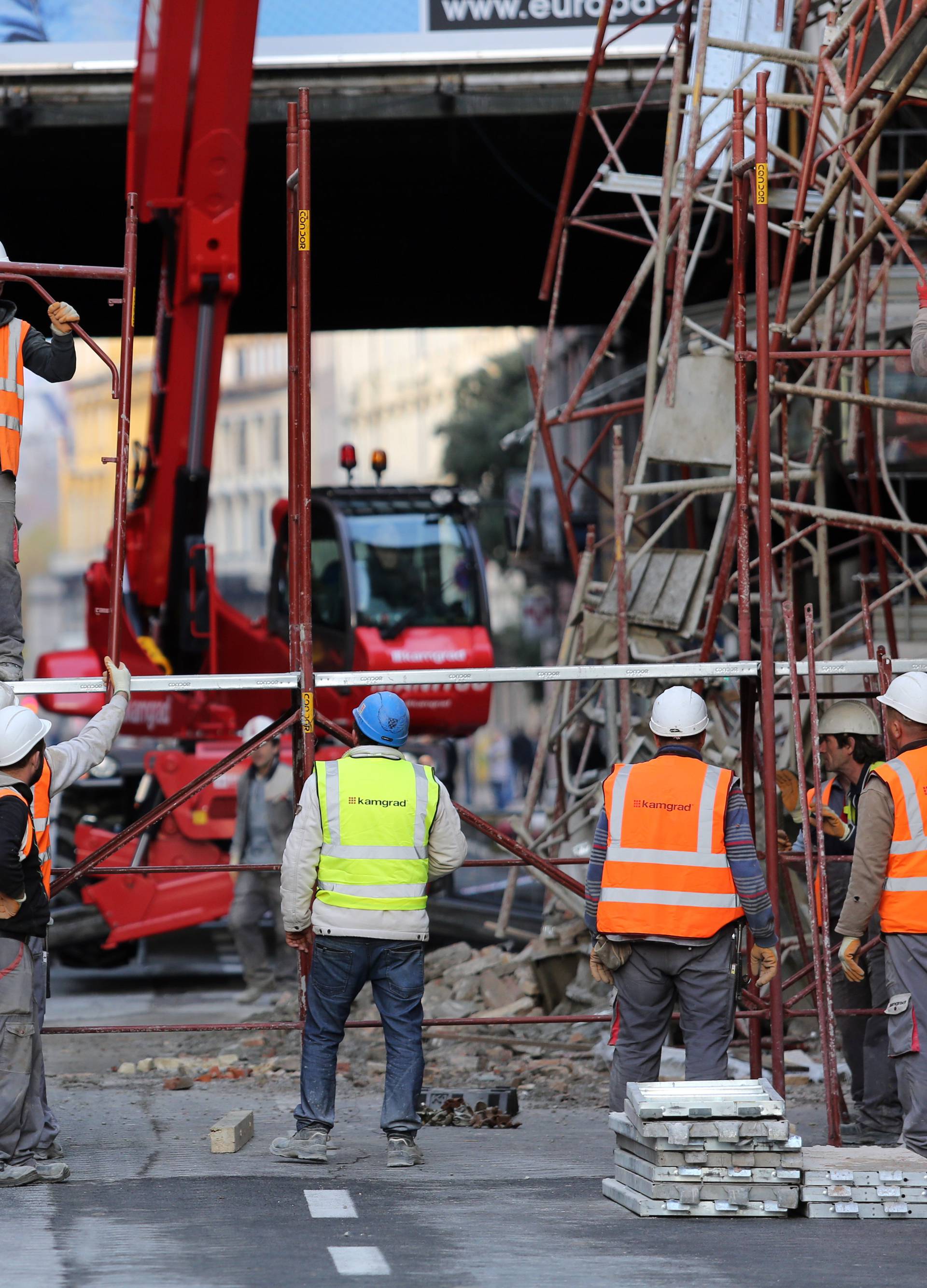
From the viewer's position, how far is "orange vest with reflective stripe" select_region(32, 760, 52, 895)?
6648 millimetres

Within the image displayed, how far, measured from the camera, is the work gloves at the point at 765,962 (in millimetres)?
6730

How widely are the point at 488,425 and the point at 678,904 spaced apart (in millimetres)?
32485

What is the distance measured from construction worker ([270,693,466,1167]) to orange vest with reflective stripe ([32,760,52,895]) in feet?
2.95

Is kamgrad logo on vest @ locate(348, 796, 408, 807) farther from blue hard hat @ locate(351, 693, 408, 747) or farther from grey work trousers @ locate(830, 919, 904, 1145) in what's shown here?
grey work trousers @ locate(830, 919, 904, 1145)

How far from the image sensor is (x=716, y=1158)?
235 inches

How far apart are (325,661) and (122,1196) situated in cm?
1041

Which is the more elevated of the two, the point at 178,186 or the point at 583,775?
the point at 178,186

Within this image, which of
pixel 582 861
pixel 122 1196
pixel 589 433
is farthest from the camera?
pixel 589 433

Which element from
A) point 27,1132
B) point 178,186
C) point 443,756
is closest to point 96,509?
point 443,756

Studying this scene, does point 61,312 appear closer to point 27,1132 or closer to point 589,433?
point 27,1132

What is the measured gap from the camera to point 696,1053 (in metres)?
6.66

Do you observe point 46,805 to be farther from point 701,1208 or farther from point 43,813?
point 701,1208

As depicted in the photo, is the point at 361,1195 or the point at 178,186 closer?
the point at 361,1195

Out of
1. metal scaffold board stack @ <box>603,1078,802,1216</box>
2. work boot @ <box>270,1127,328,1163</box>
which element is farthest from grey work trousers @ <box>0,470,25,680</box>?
metal scaffold board stack @ <box>603,1078,802,1216</box>
